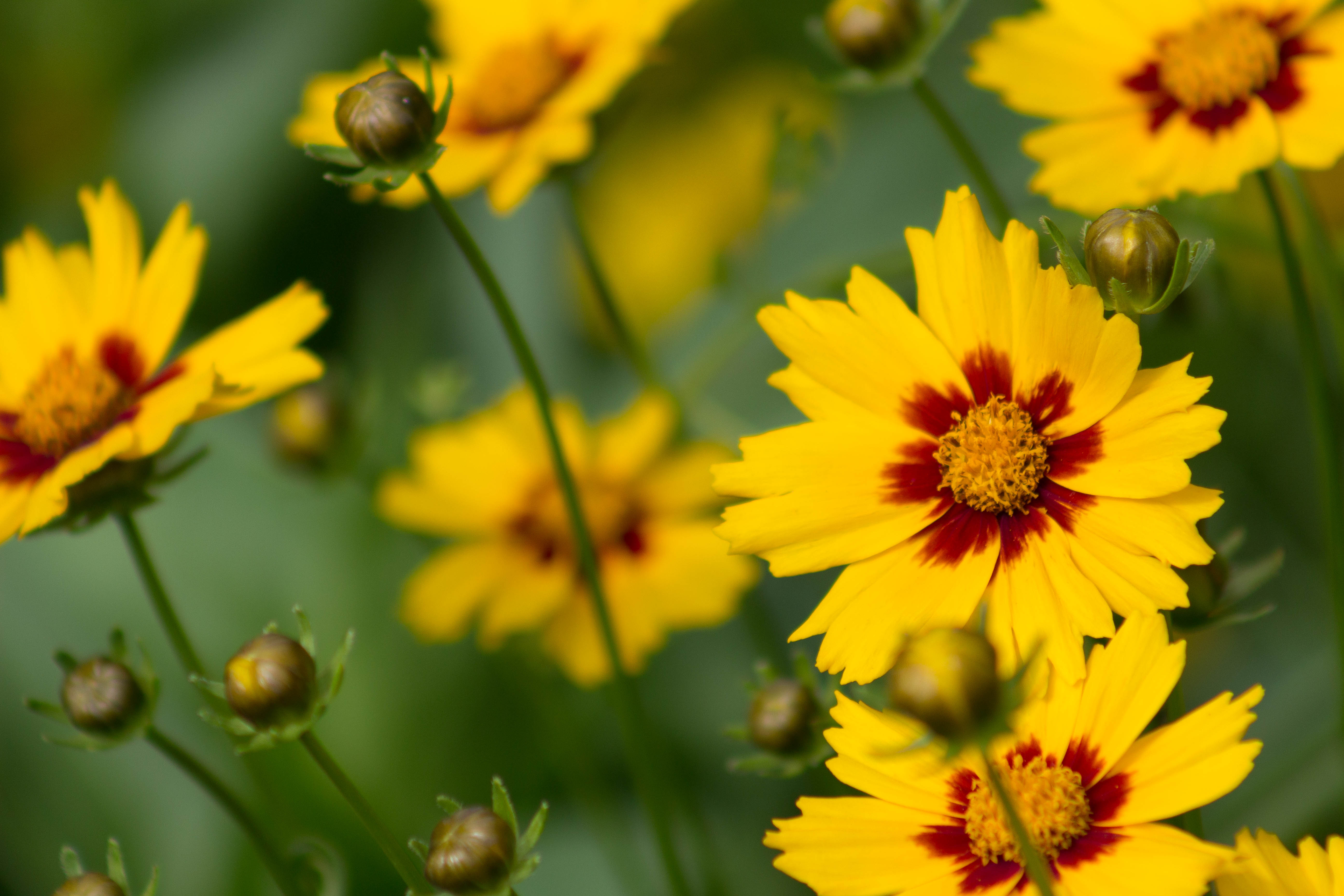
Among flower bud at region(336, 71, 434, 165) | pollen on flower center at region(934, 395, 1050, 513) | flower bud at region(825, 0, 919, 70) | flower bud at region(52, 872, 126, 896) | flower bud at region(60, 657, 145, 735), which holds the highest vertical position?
flower bud at region(825, 0, 919, 70)

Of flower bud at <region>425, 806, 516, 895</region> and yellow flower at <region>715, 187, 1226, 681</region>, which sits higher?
yellow flower at <region>715, 187, 1226, 681</region>

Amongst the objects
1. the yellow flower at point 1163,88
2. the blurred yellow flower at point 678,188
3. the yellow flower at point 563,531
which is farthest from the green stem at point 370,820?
the blurred yellow flower at point 678,188

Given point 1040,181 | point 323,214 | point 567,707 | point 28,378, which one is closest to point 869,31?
point 1040,181

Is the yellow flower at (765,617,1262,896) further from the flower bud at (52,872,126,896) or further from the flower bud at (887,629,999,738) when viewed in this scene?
the flower bud at (52,872,126,896)

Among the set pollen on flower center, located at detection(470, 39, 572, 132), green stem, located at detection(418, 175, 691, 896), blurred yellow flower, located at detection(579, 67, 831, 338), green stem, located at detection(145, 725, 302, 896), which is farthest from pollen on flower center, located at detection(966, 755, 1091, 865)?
blurred yellow flower, located at detection(579, 67, 831, 338)

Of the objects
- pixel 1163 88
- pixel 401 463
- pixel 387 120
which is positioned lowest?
pixel 387 120

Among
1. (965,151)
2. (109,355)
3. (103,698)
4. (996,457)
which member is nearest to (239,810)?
(103,698)

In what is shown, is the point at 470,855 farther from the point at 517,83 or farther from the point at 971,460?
the point at 517,83
